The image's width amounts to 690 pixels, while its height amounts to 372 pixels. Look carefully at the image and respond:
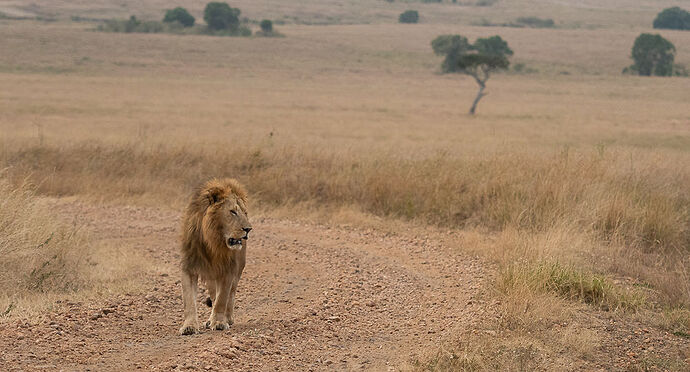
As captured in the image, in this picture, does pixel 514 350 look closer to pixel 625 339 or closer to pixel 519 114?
pixel 625 339

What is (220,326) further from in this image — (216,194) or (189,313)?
(216,194)

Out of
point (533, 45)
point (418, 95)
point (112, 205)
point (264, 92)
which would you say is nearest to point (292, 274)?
point (112, 205)

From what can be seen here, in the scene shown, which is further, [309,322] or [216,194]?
[309,322]

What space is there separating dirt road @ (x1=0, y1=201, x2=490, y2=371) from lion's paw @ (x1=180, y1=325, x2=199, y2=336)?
0.28 feet

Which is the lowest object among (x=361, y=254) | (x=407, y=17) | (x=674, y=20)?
(x=361, y=254)

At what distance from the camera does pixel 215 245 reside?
689 centimetres

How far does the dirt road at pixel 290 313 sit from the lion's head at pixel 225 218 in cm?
77

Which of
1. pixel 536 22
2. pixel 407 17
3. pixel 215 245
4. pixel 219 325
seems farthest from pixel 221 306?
pixel 536 22

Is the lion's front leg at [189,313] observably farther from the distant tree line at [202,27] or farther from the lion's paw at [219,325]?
the distant tree line at [202,27]

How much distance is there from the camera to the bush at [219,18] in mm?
79625

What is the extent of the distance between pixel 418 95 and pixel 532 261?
3988 centimetres

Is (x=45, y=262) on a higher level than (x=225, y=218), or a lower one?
lower

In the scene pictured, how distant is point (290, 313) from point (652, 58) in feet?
204

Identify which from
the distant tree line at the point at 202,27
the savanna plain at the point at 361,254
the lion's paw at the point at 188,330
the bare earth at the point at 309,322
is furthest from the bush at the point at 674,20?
the lion's paw at the point at 188,330
